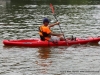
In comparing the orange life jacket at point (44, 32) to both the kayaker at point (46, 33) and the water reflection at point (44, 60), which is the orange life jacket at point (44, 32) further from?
the water reflection at point (44, 60)

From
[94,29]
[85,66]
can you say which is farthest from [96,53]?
[94,29]

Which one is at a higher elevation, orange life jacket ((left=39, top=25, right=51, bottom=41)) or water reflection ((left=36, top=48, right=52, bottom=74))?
orange life jacket ((left=39, top=25, right=51, bottom=41))

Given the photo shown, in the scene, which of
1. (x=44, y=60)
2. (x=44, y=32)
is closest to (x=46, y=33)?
→ (x=44, y=32)

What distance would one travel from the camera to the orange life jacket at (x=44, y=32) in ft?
67.2

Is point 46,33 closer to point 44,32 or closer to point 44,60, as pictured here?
point 44,32

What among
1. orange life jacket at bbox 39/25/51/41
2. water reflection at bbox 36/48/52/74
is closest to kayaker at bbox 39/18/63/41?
orange life jacket at bbox 39/25/51/41

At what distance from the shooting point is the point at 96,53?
18.8 meters

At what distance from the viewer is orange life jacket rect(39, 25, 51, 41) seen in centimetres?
2048

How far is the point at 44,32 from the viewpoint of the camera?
20609mm

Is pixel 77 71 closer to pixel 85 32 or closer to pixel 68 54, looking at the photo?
pixel 68 54

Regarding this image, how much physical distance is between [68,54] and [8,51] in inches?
143

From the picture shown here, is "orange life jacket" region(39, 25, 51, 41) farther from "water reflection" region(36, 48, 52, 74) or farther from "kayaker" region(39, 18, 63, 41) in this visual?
"water reflection" region(36, 48, 52, 74)

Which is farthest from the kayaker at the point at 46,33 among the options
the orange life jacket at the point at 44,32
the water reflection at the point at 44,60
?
the water reflection at the point at 44,60

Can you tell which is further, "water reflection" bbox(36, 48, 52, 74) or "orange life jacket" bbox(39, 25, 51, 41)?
"orange life jacket" bbox(39, 25, 51, 41)
